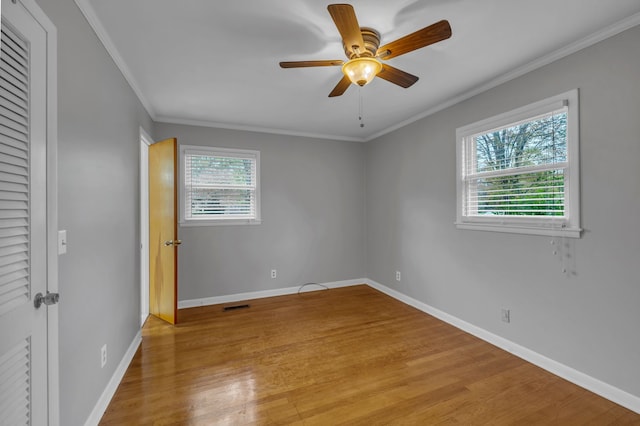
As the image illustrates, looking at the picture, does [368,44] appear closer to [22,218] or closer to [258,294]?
[22,218]

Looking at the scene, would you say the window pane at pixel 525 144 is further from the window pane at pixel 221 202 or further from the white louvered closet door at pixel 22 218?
the white louvered closet door at pixel 22 218

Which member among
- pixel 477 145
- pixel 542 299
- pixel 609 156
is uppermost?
pixel 477 145

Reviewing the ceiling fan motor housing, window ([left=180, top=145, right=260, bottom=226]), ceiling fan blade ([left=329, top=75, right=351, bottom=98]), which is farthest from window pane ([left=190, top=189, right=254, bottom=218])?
the ceiling fan motor housing

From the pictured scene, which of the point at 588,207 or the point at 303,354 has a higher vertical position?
the point at 588,207

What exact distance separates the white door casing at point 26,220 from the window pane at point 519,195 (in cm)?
332

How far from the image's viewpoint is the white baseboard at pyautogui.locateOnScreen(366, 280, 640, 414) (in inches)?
76.6

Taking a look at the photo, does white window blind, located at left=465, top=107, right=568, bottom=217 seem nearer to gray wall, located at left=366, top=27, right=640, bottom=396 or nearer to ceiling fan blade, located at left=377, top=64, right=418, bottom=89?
gray wall, located at left=366, top=27, right=640, bottom=396

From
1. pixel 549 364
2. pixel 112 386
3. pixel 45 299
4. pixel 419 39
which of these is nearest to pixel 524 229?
pixel 549 364

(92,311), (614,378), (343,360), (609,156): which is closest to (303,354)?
(343,360)

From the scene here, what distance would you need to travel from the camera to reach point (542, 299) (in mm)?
2424

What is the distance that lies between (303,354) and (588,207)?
8.49 ft

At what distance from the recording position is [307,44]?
7.03ft

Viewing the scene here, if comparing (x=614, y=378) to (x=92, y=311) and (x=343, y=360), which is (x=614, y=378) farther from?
(x=92, y=311)

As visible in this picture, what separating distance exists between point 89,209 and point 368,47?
2077 millimetres
